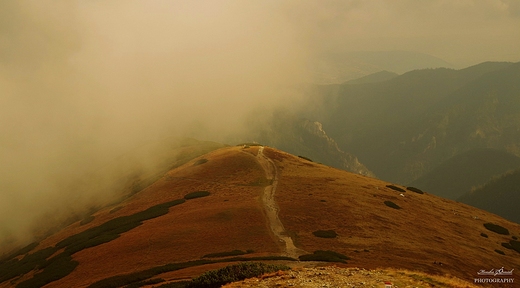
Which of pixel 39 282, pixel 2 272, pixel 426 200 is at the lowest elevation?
pixel 426 200

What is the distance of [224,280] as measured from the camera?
21406mm

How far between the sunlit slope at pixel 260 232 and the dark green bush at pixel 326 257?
117 centimetres

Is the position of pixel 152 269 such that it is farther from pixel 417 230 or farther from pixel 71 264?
pixel 417 230

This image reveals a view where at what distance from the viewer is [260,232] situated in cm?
3994

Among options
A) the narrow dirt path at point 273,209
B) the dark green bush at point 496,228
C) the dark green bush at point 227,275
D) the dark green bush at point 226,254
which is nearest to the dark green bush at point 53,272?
the dark green bush at point 226,254

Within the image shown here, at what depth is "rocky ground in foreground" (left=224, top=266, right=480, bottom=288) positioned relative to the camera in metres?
20.0

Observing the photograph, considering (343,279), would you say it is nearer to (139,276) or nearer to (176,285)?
(176,285)

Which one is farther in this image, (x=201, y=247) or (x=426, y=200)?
(x=426, y=200)

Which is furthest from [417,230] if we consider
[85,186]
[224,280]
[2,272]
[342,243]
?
[85,186]

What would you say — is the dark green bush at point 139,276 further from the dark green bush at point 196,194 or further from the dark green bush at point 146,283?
the dark green bush at point 196,194

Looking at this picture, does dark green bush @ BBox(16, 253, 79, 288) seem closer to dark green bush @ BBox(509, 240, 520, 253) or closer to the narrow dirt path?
the narrow dirt path

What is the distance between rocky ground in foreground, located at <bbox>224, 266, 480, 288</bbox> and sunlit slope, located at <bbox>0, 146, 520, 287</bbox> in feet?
24.9

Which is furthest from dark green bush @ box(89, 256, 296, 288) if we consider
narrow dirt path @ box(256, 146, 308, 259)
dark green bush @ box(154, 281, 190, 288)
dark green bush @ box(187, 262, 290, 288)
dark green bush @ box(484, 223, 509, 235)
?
dark green bush @ box(484, 223, 509, 235)

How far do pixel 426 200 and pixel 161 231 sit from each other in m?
51.8
